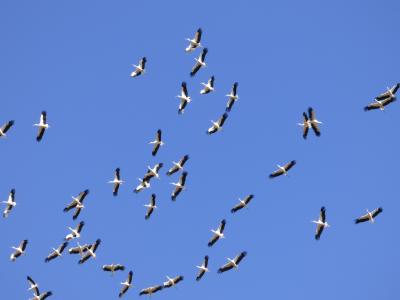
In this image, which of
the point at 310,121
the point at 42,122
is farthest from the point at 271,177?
the point at 42,122

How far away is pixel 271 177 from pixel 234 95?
6269 millimetres

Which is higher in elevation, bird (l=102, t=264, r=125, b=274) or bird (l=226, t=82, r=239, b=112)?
bird (l=226, t=82, r=239, b=112)

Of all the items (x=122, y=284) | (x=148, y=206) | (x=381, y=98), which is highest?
(x=381, y=98)

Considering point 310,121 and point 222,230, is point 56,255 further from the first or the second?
point 310,121

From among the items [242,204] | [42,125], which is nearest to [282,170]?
[242,204]

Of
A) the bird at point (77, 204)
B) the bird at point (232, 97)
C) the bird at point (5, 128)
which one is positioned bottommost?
the bird at point (77, 204)

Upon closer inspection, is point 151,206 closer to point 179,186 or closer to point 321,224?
point 179,186

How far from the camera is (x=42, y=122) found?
71.3 meters

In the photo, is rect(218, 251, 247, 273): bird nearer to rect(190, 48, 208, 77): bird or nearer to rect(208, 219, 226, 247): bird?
rect(208, 219, 226, 247): bird

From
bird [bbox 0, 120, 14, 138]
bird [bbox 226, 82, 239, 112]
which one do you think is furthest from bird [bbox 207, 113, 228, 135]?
bird [bbox 0, 120, 14, 138]

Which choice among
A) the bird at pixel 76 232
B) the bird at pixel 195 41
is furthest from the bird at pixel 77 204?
the bird at pixel 195 41

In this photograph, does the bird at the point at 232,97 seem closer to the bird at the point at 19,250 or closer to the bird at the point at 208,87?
the bird at the point at 208,87

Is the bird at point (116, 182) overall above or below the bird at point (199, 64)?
below

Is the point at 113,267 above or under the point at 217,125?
under
